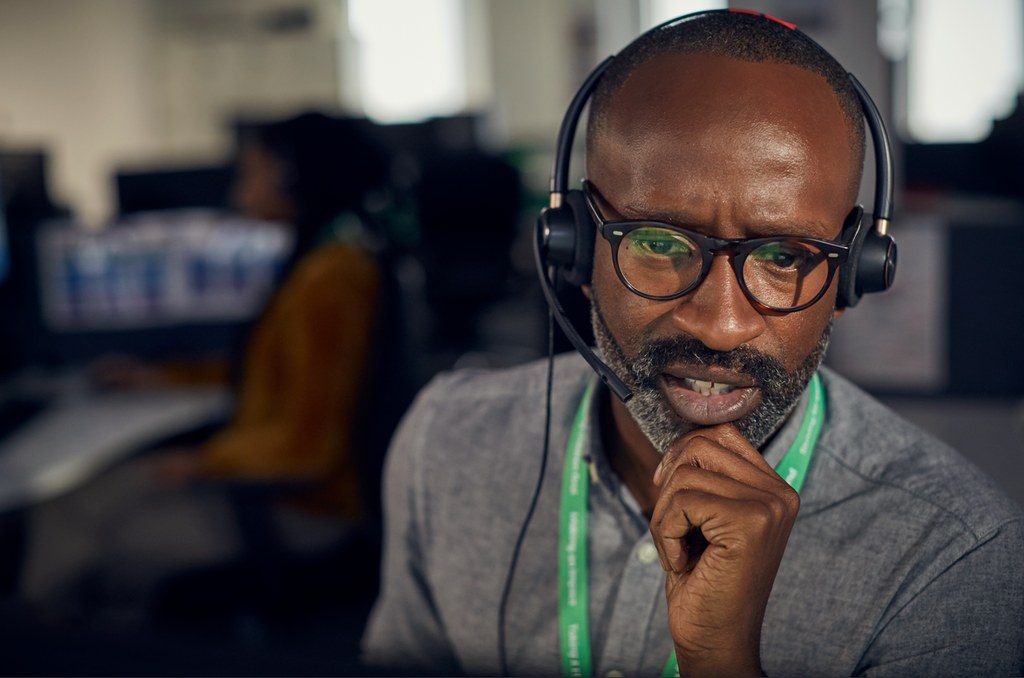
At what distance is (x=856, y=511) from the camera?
65 centimetres

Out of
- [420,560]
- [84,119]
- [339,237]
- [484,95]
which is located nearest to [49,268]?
[339,237]

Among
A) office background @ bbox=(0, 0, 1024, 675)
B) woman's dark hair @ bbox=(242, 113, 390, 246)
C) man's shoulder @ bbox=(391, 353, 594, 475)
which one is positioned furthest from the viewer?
woman's dark hair @ bbox=(242, 113, 390, 246)

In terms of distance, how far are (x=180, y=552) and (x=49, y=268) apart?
1.23 m

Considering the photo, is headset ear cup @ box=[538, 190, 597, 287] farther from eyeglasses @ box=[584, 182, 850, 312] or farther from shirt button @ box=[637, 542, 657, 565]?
shirt button @ box=[637, 542, 657, 565]

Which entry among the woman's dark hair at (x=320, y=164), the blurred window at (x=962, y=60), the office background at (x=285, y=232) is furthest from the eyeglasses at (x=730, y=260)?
the blurred window at (x=962, y=60)

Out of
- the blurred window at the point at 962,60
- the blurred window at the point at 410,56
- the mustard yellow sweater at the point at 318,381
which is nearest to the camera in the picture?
the mustard yellow sweater at the point at 318,381

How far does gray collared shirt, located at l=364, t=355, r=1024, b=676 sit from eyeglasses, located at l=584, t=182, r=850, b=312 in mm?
108

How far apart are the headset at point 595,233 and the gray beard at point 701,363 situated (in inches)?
1.0

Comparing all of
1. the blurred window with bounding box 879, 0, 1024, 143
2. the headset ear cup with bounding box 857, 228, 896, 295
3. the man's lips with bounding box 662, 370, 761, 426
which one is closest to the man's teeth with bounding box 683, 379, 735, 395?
the man's lips with bounding box 662, 370, 761, 426

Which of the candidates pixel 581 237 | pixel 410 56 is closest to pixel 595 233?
pixel 581 237

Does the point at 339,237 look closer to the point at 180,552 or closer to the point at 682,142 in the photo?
the point at 180,552

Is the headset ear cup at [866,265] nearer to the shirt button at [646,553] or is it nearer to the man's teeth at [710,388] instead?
the man's teeth at [710,388]

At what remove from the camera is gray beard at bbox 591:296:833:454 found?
56cm

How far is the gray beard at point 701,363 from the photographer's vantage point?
1.85 feet
